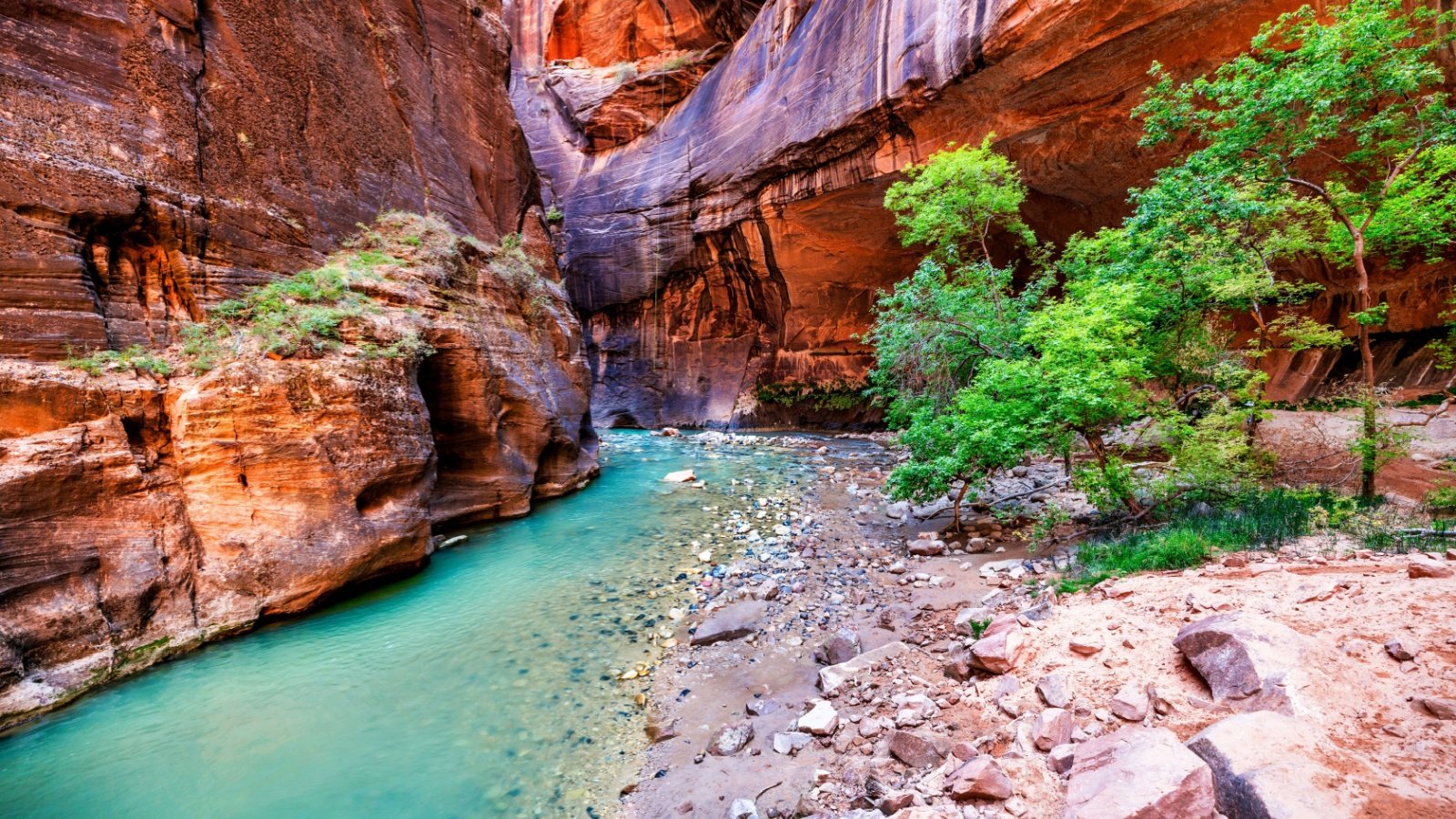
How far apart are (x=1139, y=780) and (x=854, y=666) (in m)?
1.91

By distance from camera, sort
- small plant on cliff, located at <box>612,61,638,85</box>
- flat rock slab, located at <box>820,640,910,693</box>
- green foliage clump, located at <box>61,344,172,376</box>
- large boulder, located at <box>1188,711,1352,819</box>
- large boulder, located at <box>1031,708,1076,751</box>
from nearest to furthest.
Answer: large boulder, located at <box>1188,711,1352,819</box>, large boulder, located at <box>1031,708,1076,751</box>, flat rock slab, located at <box>820,640,910,693</box>, green foliage clump, located at <box>61,344,172,376</box>, small plant on cliff, located at <box>612,61,638,85</box>

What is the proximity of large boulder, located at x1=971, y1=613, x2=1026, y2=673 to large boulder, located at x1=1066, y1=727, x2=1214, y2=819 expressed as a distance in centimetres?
90

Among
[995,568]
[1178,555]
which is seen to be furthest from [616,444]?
[1178,555]

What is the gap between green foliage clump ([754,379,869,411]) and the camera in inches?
798

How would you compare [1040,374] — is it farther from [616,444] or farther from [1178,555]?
[616,444]

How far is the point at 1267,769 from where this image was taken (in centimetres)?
159

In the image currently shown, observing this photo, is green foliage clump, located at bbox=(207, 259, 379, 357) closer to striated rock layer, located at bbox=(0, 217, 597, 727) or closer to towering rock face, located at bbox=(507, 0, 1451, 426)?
striated rock layer, located at bbox=(0, 217, 597, 727)

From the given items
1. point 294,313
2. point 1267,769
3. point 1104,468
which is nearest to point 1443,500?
point 1104,468

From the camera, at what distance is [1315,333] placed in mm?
4980

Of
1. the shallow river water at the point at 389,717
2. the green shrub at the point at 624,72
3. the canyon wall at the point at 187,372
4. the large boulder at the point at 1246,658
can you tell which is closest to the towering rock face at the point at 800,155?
the green shrub at the point at 624,72

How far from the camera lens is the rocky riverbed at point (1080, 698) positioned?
1.63 metres

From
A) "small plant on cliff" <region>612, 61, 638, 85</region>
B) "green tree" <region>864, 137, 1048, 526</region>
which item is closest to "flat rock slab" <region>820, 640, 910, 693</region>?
"green tree" <region>864, 137, 1048, 526</region>

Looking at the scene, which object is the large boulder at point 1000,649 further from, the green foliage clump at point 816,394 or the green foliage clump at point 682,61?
the green foliage clump at point 682,61

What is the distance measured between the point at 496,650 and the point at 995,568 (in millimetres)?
4716
